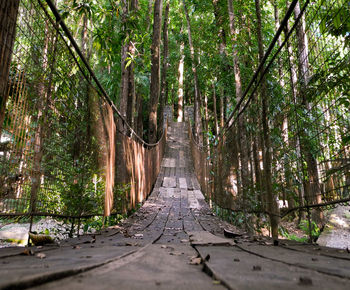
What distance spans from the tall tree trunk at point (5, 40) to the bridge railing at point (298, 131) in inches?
61.9

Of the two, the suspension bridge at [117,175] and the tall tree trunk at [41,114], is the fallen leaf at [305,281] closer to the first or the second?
the suspension bridge at [117,175]

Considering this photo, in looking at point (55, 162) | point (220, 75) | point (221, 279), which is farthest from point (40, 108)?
point (220, 75)

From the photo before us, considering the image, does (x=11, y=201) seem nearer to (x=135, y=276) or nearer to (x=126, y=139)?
(x=135, y=276)

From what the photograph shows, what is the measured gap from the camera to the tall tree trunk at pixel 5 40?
4.77ft

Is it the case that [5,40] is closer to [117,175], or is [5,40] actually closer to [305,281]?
[305,281]

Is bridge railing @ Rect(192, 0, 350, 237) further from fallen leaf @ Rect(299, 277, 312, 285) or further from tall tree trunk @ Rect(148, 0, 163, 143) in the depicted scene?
tall tree trunk @ Rect(148, 0, 163, 143)

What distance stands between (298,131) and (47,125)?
1.70 meters

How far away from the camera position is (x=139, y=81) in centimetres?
931

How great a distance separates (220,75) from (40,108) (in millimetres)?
5941

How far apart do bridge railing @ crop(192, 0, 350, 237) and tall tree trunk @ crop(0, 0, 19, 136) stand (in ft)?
5.16

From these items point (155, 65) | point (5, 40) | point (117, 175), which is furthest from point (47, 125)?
point (155, 65)

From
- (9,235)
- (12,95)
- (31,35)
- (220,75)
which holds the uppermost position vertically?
(220,75)

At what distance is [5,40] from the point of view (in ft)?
4.86

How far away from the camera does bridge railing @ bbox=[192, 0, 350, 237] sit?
70.2 inches
